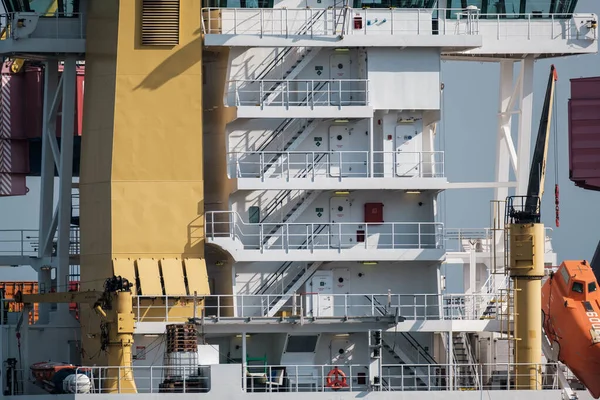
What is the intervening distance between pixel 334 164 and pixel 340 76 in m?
2.69

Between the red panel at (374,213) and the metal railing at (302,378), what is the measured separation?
4.25 meters

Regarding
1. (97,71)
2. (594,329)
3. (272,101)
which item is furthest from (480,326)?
(97,71)

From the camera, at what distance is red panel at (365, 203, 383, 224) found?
5531 centimetres

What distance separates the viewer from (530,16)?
58.1 meters

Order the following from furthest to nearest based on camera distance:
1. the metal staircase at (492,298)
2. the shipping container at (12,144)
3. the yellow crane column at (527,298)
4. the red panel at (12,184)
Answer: the red panel at (12,184)
the shipping container at (12,144)
the metal staircase at (492,298)
the yellow crane column at (527,298)

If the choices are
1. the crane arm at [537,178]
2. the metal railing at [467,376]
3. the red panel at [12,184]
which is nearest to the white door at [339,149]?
the crane arm at [537,178]

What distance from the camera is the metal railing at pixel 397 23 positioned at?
55812 millimetres

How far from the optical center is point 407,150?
55656mm

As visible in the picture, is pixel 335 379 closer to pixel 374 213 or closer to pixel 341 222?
pixel 341 222

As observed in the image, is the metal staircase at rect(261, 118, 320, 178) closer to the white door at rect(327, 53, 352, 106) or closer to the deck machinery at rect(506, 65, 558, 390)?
the white door at rect(327, 53, 352, 106)

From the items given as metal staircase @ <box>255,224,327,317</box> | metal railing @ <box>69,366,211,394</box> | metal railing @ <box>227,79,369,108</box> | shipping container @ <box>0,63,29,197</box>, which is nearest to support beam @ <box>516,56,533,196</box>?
metal railing @ <box>227,79,369,108</box>

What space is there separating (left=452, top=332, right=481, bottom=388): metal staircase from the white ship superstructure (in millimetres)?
55

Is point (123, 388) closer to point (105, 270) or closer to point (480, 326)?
point (105, 270)

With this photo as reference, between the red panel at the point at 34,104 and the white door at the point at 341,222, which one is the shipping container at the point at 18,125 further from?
the white door at the point at 341,222
